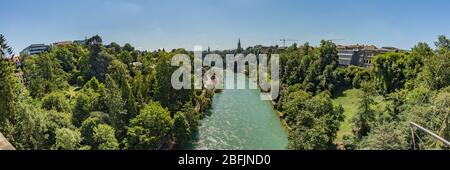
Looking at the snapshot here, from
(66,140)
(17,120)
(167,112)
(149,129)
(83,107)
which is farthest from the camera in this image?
(167,112)

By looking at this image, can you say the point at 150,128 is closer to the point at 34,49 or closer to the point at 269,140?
the point at 269,140

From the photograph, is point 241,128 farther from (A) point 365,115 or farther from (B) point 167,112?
(A) point 365,115

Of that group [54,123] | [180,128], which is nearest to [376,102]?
[180,128]

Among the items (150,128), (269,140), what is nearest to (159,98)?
(150,128)

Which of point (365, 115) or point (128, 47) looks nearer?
point (365, 115)

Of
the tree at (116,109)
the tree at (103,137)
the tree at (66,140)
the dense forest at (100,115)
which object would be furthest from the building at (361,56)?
the tree at (66,140)

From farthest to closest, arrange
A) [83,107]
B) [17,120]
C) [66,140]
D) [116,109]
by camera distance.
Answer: [83,107]
[116,109]
[17,120]
[66,140]

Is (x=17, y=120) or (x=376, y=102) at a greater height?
(x=376, y=102)
